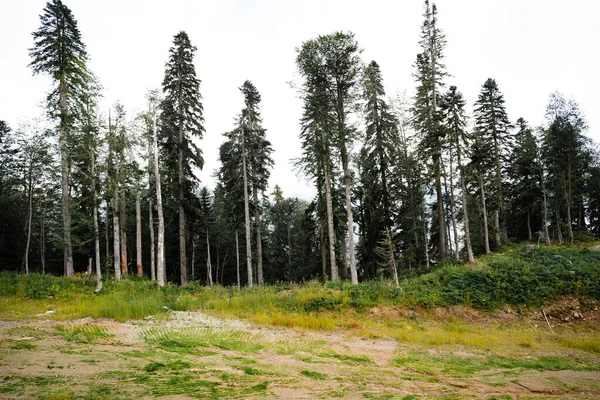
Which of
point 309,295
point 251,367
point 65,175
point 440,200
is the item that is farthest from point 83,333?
point 440,200

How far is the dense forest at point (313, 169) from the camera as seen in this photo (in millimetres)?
18312

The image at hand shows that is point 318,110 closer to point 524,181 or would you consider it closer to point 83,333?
point 83,333

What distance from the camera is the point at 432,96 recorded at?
24.9 m

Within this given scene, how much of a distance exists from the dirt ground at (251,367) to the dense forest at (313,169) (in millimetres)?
7433

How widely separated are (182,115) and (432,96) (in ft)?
63.9

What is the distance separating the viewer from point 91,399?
4.11 meters

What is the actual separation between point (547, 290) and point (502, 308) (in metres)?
3.24

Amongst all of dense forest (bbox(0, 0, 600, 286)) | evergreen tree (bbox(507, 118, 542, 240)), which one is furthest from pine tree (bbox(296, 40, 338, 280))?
evergreen tree (bbox(507, 118, 542, 240))

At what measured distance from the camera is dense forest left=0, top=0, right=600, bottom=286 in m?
18.3

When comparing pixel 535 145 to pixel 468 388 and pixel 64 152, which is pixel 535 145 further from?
pixel 64 152

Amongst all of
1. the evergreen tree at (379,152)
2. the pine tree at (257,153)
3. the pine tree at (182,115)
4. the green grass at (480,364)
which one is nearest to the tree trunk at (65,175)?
the pine tree at (182,115)

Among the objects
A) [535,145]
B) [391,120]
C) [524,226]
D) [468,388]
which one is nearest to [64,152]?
[468,388]

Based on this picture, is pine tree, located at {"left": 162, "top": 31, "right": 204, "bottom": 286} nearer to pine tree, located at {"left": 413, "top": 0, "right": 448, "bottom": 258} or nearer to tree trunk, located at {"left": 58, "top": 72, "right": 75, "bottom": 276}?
tree trunk, located at {"left": 58, "top": 72, "right": 75, "bottom": 276}

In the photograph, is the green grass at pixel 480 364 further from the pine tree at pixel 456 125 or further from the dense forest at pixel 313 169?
the pine tree at pixel 456 125
